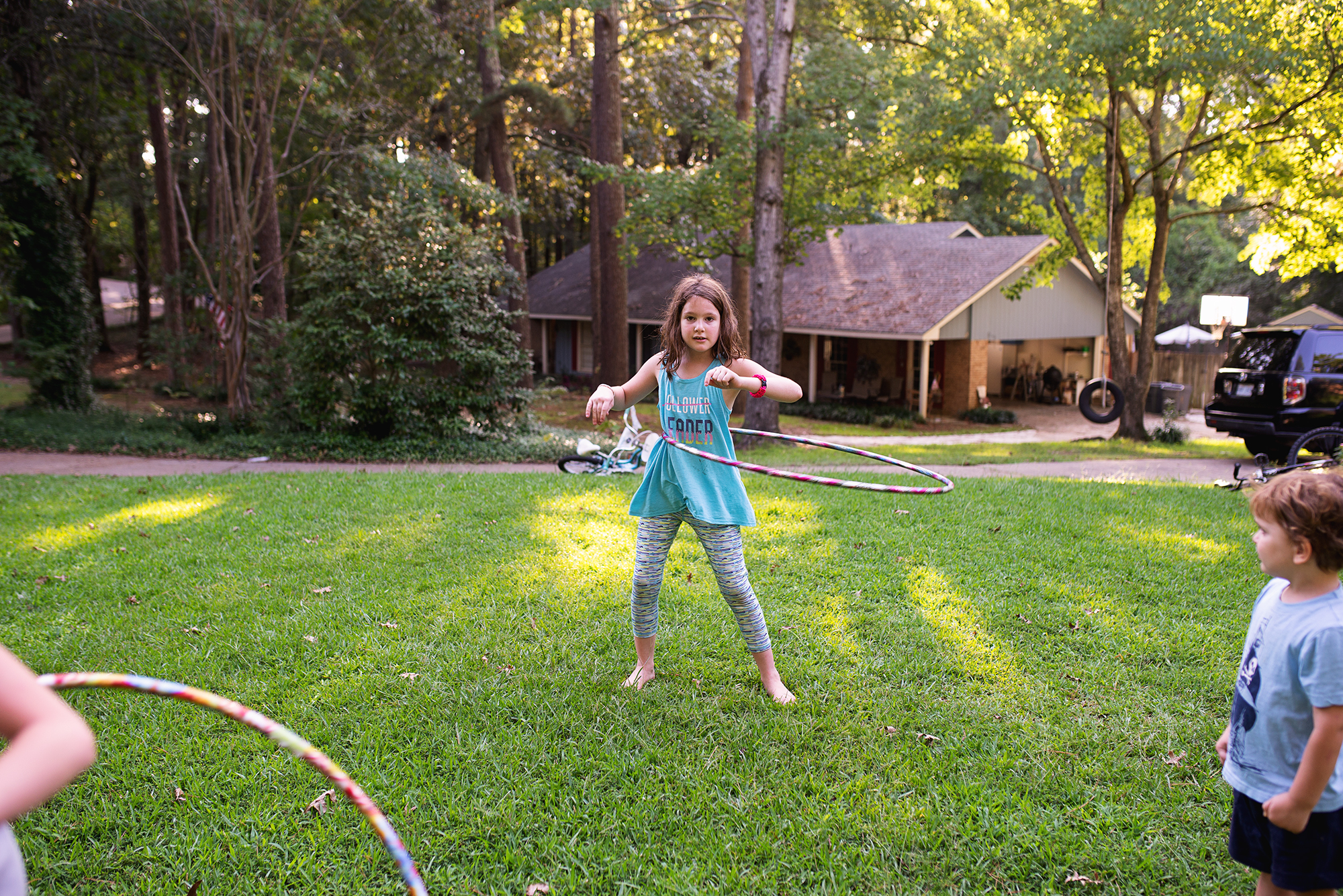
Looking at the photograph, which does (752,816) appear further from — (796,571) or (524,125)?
(524,125)

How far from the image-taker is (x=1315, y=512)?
2014mm

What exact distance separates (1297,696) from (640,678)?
101 inches

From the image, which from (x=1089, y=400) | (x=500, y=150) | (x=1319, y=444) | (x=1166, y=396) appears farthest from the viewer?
(x=1166, y=396)

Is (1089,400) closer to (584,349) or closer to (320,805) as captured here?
(320,805)

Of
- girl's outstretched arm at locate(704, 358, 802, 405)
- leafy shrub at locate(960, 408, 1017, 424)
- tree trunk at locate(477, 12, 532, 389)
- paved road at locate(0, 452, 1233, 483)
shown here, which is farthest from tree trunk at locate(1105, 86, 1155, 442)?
girl's outstretched arm at locate(704, 358, 802, 405)

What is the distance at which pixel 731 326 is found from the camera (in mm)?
3734

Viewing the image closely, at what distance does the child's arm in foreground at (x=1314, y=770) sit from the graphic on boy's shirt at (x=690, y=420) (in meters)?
2.25

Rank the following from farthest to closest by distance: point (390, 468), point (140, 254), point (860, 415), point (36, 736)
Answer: point (140, 254) < point (860, 415) < point (390, 468) < point (36, 736)

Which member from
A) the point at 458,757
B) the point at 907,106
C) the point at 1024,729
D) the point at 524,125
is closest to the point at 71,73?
the point at 524,125

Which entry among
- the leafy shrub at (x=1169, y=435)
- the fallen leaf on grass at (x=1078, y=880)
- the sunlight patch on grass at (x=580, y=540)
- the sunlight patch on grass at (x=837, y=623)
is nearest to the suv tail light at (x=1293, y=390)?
the leafy shrub at (x=1169, y=435)

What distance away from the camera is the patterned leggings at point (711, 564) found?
365cm

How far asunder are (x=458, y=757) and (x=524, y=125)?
23970 mm

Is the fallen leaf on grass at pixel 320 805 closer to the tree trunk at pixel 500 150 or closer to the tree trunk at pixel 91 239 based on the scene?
the tree trunk at pixel 500 150

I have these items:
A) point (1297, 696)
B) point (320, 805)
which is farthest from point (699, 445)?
point (1297, 696)
